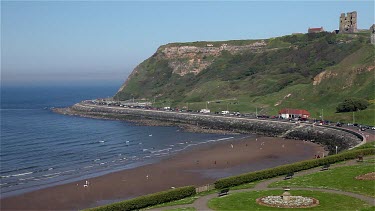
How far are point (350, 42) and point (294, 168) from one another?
160 m

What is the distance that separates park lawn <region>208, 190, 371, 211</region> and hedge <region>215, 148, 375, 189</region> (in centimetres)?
480

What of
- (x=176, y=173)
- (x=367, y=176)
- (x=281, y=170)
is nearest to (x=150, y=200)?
(x=281, y=170)

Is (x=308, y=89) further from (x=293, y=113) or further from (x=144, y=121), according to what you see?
(x=144, y=121)

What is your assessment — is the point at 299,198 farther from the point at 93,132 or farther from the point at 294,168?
the point at 93,132

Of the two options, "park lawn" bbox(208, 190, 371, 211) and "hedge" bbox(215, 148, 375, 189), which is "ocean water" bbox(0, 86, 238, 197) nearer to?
"hedge" bbox(215, 148, 375, 189)

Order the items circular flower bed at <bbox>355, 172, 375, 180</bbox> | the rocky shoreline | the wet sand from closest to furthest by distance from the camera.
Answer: circular flower bed at <bbox>355, 172, 375, 180</bbox>
the wet sand
the rocky shoreline

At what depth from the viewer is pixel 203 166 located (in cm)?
7762

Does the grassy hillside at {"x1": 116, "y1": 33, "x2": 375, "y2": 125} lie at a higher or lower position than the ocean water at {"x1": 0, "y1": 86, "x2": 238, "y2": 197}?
higher

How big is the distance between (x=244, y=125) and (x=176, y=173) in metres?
57.5

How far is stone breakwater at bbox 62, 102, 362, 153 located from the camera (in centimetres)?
9394

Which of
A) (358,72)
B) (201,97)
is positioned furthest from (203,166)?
(201,97)

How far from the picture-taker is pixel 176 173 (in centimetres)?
7206

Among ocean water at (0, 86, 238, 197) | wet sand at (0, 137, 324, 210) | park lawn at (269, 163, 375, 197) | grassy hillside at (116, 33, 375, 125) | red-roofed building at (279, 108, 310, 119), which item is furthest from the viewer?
grassy hillside at (116, 33, 375, 125)

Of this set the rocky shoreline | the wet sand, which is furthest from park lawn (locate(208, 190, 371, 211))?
the rocky shoreline
